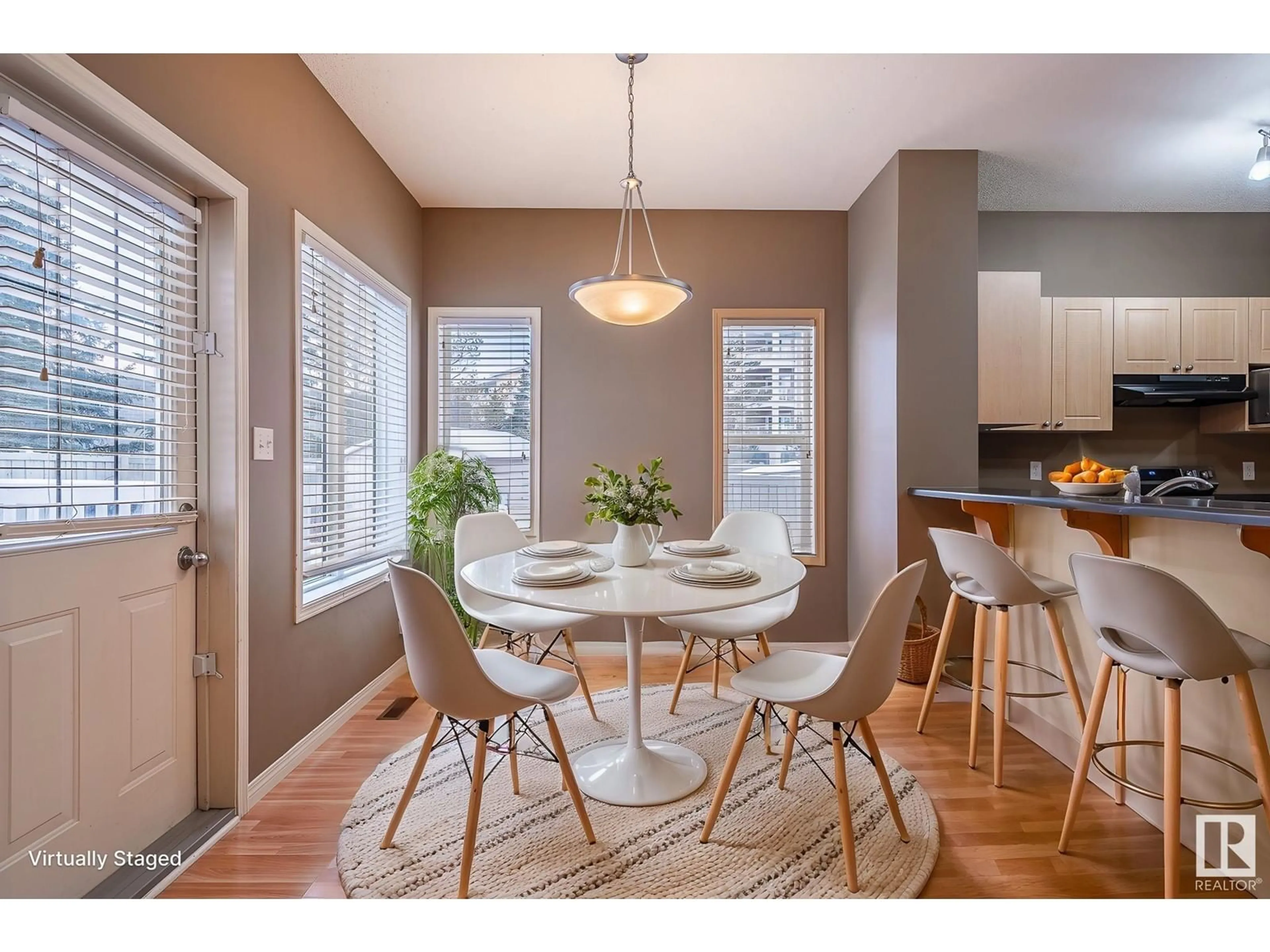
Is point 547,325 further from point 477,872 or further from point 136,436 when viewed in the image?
point 477,872

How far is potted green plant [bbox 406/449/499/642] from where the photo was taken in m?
3.09

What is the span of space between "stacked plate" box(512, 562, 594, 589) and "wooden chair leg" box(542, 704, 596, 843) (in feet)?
1.11

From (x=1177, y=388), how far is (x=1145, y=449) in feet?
1.80

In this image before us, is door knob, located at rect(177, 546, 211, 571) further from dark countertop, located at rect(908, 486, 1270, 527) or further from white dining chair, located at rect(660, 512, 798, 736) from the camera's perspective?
dark countertop, located at rect(908, 486, 1270, 527)

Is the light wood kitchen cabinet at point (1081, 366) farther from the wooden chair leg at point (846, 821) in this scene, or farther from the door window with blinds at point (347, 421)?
the door window with blinds at point (347, 421)

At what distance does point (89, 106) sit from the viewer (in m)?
1.36

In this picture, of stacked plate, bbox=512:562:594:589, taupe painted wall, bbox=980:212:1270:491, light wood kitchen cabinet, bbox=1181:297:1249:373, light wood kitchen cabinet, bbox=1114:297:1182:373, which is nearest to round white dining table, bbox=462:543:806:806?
stacked plate, bbox=512:562:594:589

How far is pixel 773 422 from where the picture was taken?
11.9 ft

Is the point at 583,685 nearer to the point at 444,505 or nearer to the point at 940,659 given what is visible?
the point at 444,505

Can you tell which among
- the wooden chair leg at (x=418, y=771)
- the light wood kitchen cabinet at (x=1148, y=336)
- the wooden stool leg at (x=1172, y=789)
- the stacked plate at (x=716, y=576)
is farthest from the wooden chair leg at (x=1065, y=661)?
the light wood kitchen cabinet at (x=1148, y=336)

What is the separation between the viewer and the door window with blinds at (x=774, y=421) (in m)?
3.61

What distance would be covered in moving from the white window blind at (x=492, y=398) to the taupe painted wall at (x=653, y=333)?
13 cm
